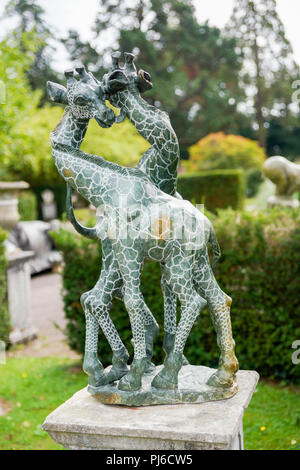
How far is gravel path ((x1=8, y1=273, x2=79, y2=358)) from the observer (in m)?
5.96

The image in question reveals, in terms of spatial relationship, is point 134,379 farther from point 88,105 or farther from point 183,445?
point 88,105

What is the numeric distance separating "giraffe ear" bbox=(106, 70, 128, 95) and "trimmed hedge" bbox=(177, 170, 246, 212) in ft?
39.0

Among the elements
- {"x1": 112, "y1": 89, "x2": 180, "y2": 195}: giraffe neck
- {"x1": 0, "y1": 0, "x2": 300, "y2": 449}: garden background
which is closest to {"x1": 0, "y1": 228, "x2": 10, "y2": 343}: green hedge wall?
{"x1": 0, "y1": 0, "x2": 300, "y2": 449}: garden background

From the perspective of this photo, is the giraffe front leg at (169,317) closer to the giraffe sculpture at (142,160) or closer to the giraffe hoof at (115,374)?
the giraffe sculpture at (142,160)

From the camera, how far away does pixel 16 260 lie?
6230mm

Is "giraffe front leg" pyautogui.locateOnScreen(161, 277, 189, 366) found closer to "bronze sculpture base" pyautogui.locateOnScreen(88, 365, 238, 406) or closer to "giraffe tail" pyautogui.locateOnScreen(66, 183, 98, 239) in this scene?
"bronze sculpture base" pyautogui.locateOnScreen(88, 365, 238, 406)

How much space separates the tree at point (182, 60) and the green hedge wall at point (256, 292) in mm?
18237

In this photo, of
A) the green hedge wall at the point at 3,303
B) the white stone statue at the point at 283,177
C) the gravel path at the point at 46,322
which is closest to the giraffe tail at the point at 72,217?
the gravel path at the point at 46,322

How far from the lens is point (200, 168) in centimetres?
2014

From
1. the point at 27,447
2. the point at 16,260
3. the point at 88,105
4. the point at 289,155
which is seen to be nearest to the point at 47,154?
the point at 16,260

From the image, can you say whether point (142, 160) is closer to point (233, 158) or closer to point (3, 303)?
point (3, 303)

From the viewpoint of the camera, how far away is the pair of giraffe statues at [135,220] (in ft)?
6.84

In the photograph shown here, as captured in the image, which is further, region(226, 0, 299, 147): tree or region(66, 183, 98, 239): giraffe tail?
region(226, 0, 299, 147): tree

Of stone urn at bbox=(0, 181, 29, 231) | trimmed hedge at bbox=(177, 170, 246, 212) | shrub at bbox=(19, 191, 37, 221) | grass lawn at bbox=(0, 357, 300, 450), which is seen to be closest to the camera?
grass lawn at bbox=(0, 357, 300, 450)
